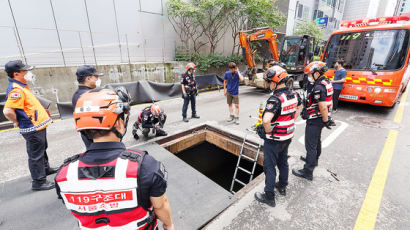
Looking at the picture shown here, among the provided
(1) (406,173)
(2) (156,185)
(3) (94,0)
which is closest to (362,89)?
(1) (406,173)

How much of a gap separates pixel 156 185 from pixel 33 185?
339 cm

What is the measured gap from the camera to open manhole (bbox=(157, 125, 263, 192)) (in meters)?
4.81

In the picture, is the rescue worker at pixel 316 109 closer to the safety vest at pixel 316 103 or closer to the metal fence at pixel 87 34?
the safety vest at pixel 316 103

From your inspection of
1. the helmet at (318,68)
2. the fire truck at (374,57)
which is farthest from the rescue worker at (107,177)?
the fire truck at (374,57)

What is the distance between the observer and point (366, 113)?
710 centimetres

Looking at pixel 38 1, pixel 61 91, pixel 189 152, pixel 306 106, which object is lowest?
pixel 189 152

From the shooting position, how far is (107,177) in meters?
1.03

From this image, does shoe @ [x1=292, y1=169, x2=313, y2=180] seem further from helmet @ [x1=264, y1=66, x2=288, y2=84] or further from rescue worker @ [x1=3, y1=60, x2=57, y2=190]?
rescue worker @ [x1=3, y1=60, x2=57, y2=190]

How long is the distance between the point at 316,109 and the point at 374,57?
5.57 metres

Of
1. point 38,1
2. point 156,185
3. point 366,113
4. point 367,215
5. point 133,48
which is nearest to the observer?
point 156,185

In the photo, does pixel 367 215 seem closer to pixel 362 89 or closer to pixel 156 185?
pixel 156 185

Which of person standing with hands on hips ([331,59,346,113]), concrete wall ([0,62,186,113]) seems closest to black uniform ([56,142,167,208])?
person standing with hands on hips ([331,59,346,113])

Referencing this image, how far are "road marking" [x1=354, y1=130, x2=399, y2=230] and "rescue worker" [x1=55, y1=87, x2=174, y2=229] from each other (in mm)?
2825

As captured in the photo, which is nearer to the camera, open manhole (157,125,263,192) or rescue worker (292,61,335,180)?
rescue worker (292,61,335,180)
